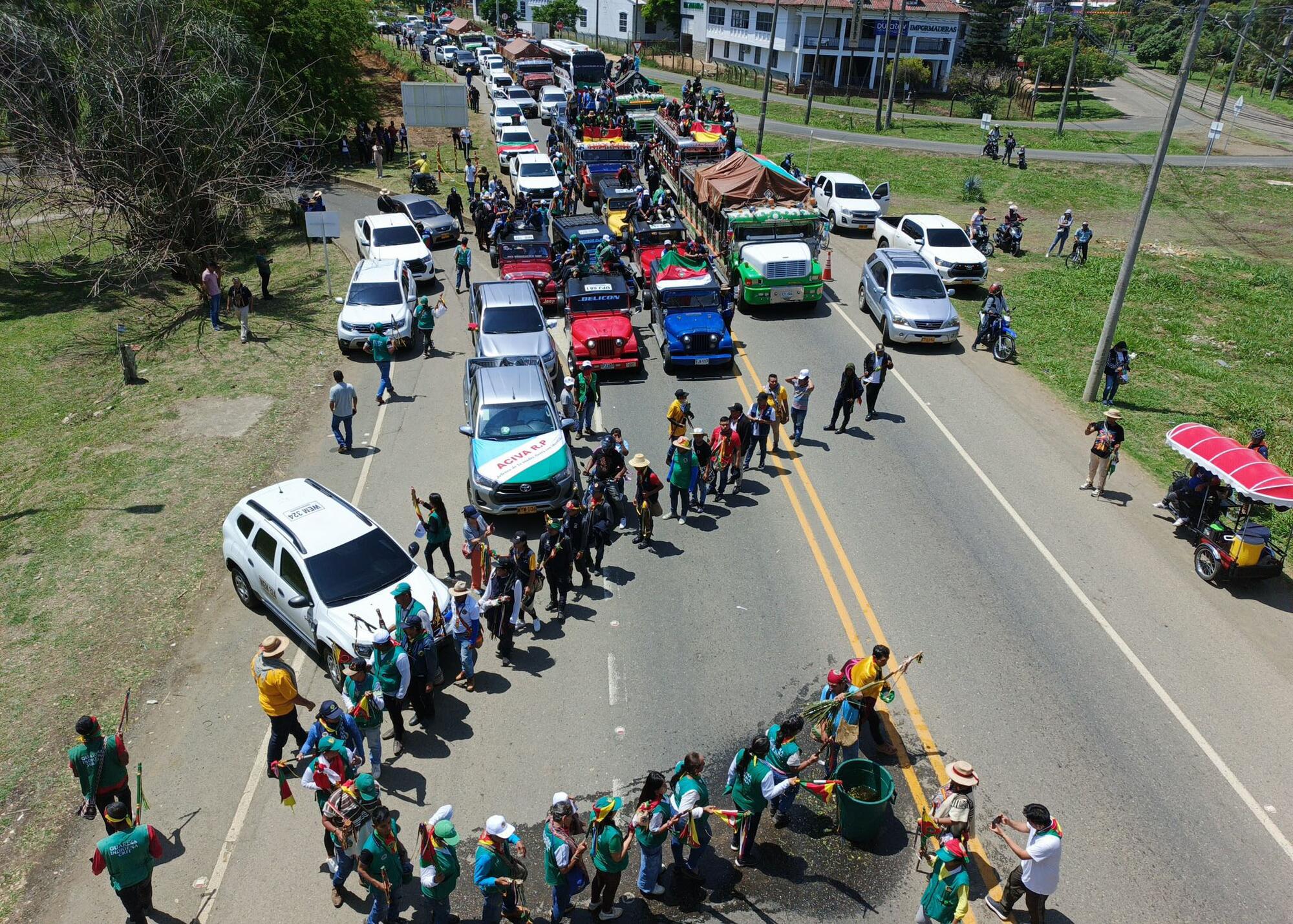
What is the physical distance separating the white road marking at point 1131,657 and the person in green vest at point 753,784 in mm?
5013

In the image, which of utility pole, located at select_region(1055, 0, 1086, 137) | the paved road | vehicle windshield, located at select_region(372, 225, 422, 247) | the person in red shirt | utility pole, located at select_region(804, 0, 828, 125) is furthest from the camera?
utility pole, located at select_region(804, 0, 828, 125)

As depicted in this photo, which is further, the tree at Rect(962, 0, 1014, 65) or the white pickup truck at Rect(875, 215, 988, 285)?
the tree at Rect(962, 0, 1014, 65)

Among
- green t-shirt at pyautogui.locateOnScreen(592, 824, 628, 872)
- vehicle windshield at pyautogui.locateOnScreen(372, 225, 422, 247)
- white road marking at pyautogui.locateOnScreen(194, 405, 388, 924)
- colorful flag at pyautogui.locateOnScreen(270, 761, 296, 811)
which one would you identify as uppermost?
green t-shirt at pyautogui.locateOnScreen(592, 824, 628, 872)

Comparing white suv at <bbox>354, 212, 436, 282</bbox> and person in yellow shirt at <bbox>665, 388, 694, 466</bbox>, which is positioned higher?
person in yellow shirt at <bbox>665, 388, 694, 466</bbox>

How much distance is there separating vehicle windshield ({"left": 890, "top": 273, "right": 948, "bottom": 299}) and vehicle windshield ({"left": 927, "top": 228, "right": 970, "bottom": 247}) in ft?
14.7

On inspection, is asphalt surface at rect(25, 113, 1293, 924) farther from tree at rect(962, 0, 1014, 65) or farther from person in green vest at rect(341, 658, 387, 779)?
tree at rect(962, 0, 1014, 65)

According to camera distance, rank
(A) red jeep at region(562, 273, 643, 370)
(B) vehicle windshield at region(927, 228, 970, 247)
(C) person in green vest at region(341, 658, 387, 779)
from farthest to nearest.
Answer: (B) vehicle windshield at region(927, 228, 970, 247)
(A) red jeep at region(562, 273, 643, 370)
(C) person in green vest at region(341, 658, 387, 779)

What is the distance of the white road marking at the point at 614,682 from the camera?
34.6ft

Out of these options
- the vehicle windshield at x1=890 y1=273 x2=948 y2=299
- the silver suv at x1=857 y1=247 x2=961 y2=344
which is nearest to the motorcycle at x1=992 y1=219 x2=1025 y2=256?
the silver suv at x1=857 y1=247 x2=961 y2=344

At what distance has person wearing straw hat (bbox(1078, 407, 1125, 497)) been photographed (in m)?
14.9

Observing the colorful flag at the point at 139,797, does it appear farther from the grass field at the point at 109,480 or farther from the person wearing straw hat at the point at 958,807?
the person wearing straw hat at the point at 958,807

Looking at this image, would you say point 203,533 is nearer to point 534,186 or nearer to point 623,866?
point 623,866

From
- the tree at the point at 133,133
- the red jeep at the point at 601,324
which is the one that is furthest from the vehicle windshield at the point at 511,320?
the tree at the point at 133,133

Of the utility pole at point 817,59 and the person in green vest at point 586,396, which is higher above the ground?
the utility pole at point 817,59
